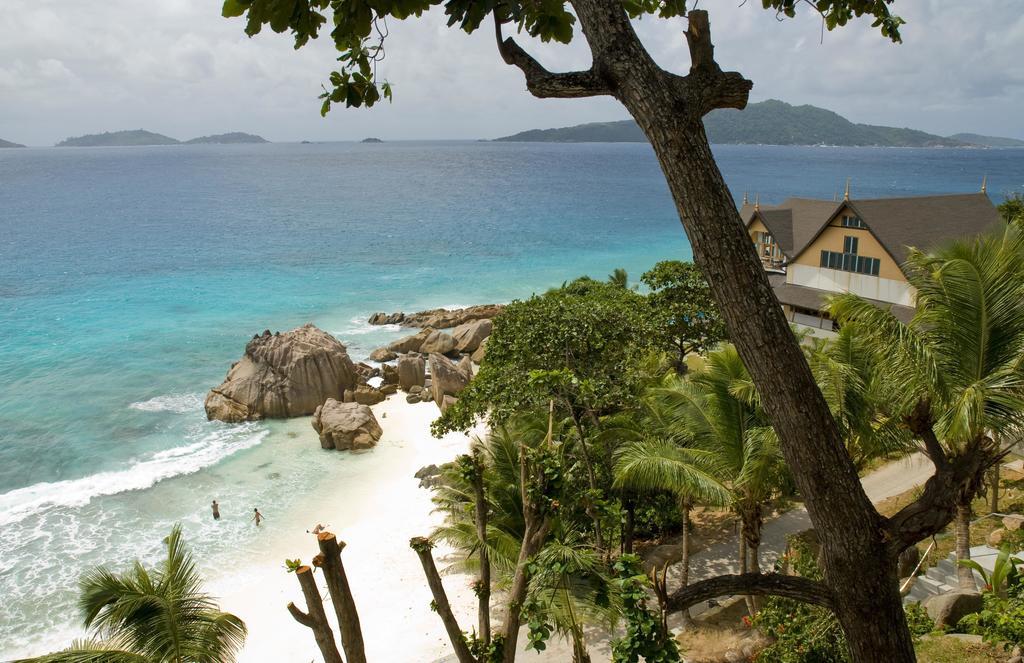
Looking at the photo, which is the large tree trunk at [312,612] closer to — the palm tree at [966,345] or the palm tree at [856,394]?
the palm tree at [966,345]

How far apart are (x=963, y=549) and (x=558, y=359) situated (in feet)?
24.2

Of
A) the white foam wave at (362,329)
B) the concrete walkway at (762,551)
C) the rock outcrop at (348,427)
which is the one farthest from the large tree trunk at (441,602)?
the white foam wave at (362,329)

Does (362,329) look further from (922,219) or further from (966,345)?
(966,345)

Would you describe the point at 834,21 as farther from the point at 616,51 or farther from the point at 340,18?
the point at 340,18

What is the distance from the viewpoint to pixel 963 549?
11211 mm

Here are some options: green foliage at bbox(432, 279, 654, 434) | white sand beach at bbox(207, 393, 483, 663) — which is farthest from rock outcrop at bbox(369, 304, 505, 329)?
green foliage at bbox(432, 279, 654, 434)

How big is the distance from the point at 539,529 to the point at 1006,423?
433cm

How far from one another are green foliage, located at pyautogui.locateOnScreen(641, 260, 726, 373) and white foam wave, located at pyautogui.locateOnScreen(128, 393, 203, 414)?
20.1 m

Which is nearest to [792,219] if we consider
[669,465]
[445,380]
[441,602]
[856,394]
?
[445,380]

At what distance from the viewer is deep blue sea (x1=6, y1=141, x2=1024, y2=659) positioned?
67.3ft

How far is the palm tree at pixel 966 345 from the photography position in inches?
249

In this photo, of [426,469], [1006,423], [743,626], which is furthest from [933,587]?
[426,469]

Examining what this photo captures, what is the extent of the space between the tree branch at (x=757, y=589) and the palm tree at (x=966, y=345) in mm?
3456

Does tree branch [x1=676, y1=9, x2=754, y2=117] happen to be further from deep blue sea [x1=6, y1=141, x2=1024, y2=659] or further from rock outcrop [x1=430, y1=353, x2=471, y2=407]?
rock outcrop [x1=430, y1=353, x2=471, y2=407]
